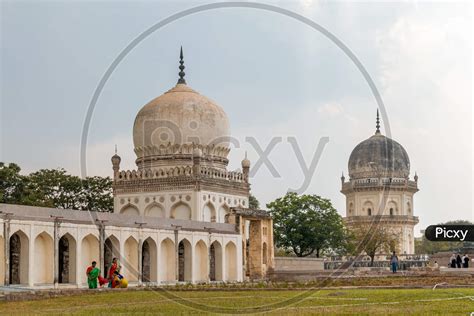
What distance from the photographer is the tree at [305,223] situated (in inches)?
2675

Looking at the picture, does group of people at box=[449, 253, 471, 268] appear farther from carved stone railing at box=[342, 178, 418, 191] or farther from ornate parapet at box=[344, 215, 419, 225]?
carved stone railing at box=[342, 178, 418, 191]

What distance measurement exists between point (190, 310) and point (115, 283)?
12.2 metres

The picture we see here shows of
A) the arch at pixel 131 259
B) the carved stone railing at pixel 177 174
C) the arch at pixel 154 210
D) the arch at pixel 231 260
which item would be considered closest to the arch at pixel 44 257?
the arch at pixel 131 259

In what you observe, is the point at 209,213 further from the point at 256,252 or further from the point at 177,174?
the point at 256,252

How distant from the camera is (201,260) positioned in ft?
166

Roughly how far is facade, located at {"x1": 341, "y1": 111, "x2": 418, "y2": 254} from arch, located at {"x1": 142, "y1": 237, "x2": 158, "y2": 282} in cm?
4280

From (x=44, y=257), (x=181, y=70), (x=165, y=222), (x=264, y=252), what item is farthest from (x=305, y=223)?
(x=44, y=257)

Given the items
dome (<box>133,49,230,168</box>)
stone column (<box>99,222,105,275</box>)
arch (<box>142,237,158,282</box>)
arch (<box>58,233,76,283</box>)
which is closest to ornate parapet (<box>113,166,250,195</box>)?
dome (<box>133,49,230,168</box>)

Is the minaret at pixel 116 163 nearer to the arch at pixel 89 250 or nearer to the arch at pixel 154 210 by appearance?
the arch at pixel 154 210

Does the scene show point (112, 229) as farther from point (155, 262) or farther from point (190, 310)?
point (190, 310)

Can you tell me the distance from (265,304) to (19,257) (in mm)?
18264

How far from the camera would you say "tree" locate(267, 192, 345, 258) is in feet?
223

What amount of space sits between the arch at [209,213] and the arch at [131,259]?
563 inches

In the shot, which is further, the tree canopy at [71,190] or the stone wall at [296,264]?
the tree canopy at [71,190]
